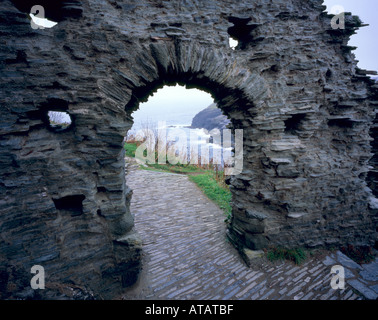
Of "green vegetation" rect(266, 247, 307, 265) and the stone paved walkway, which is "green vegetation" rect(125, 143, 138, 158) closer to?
the stone paved walkway

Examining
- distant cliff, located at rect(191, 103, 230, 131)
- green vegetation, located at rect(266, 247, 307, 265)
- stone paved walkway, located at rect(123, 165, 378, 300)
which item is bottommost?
stone paved walkway, located at rect(123, 165, 378, 300)

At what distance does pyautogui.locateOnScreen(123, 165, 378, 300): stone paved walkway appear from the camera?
317cm

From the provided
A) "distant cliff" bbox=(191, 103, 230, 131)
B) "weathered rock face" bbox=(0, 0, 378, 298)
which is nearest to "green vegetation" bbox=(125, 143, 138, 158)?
"weathered rock face" bbox=(0, 0, 378, 298)

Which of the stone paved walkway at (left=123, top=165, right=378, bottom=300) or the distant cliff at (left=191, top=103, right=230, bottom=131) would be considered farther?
the distant cliff at (left=191, top=103, right=230, bottom=131)

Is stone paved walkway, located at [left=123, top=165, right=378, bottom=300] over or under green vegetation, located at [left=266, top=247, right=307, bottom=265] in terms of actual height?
under

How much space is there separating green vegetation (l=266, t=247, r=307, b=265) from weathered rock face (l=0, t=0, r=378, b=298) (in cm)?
18

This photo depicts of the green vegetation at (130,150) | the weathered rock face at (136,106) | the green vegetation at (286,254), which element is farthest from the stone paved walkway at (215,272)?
the green vegetation at (130,150)

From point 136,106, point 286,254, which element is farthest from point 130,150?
point 286,254

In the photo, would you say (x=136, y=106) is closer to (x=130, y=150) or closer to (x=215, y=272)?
(x=215, y=272)

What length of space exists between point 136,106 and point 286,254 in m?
4.30

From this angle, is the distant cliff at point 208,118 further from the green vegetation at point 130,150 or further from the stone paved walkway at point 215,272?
the stone paved walkway at point 215,272

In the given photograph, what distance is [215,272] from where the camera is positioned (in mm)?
3592

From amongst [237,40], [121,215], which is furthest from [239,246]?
[237,40]

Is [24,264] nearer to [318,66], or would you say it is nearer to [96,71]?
[96,71]
